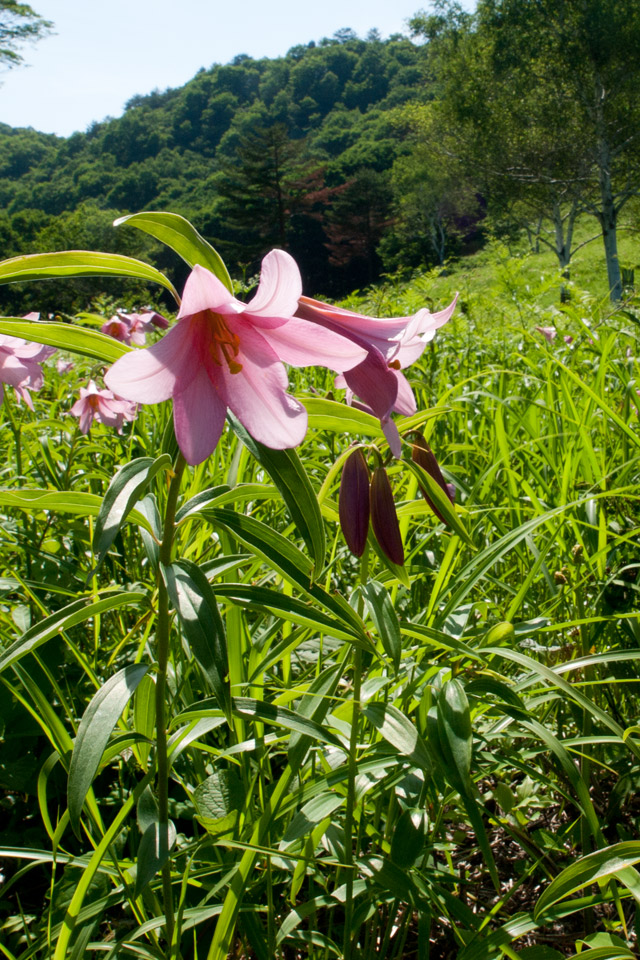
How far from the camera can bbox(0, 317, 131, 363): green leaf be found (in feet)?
1.67

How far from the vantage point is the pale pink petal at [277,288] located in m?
0.46

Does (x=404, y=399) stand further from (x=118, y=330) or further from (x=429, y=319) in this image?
(x=118, y=330)

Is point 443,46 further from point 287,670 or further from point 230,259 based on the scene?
point 287,670

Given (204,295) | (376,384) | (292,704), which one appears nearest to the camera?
(204,295)

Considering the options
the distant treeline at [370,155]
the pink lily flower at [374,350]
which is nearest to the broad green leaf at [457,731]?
the pink lily flower at [374,350]

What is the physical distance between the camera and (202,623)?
1.61ft

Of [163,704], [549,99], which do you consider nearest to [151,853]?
[163,704]

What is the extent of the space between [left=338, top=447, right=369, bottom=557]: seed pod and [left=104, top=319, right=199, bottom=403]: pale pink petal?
20 centimetres

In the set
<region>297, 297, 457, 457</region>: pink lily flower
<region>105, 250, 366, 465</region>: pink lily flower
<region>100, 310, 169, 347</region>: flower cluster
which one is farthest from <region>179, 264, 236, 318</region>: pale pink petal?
<region>100, 310, 169, 347</region>: flower cluster

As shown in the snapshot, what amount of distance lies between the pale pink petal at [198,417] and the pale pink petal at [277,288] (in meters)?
0.07

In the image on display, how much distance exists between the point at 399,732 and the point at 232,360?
1.22ft

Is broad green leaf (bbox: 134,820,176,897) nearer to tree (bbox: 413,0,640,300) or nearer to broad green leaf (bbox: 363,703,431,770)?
broad green leaf (bbox: 363,703,431,770)

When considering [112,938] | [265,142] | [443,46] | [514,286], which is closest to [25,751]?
[112,938]

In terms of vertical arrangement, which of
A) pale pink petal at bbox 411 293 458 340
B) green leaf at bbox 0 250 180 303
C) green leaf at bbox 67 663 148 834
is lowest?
green leaf at bbox 67 663 148 834
